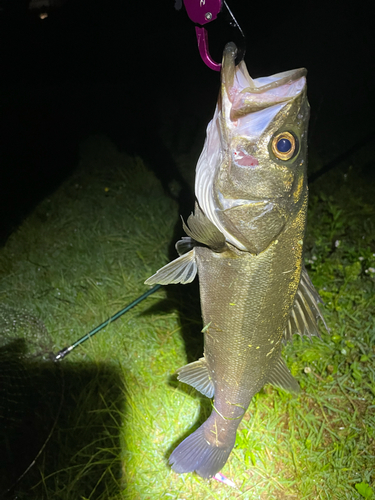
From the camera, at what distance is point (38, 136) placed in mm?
4316

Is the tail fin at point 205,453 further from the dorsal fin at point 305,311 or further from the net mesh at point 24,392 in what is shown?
the net mesh at point 24,392

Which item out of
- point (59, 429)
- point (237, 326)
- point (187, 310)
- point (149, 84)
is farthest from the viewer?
point (149, 84)

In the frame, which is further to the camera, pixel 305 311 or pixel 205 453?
pixel 205 453

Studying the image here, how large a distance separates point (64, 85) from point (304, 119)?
394cm

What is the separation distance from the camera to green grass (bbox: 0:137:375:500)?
2.52m

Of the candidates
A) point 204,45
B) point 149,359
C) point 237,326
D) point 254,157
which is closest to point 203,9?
point 204,45

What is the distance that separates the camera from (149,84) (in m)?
4.31

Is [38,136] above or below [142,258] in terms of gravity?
above

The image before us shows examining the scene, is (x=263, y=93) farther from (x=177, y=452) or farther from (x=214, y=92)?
(x=214, y=92)

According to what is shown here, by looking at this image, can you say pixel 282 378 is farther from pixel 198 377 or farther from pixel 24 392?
pixel 24 392

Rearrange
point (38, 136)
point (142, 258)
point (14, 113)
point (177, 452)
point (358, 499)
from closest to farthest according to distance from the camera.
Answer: point (177, 452), point (358, 499), point (142, 258), point (14, 113), point (38, 136)

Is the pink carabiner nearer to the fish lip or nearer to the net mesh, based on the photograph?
the fish lip

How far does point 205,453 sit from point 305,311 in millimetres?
1208

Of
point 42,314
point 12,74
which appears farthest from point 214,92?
point 42,314
